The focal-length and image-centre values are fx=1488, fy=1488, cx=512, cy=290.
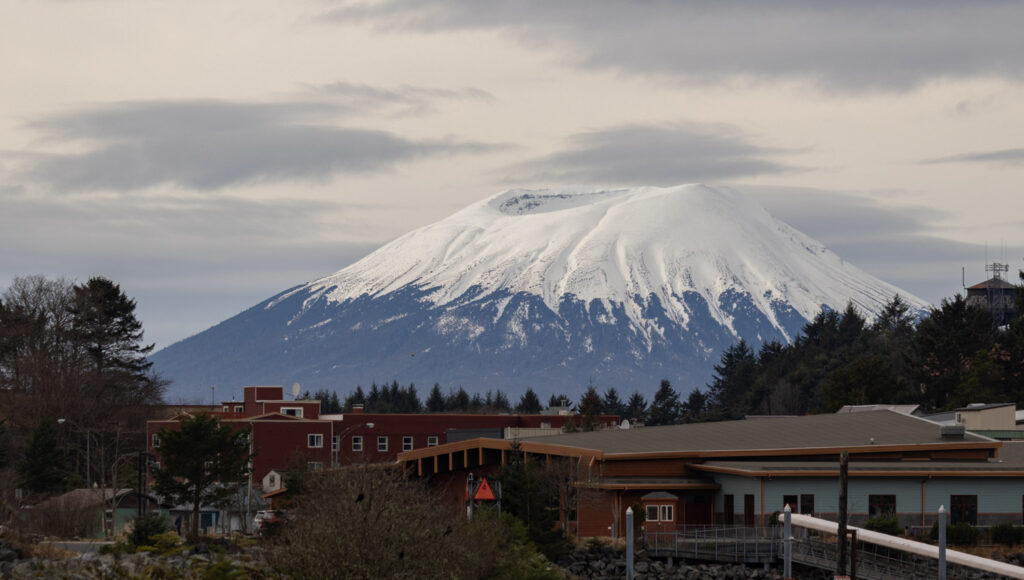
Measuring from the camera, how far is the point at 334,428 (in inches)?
4884

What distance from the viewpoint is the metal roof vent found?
75.6 meters

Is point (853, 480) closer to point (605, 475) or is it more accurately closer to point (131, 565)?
point (605, 475)

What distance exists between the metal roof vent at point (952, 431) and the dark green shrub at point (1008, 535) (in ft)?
34.1

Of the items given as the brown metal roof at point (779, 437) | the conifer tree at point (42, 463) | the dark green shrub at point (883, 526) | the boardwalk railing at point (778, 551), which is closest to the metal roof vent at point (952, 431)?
the brown metal roof at point (779, 437)

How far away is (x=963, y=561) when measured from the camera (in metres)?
56.6

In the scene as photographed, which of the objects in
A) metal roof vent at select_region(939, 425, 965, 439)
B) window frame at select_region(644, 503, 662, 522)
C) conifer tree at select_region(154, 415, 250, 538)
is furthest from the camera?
metal roof vent at select_region(939, 425, 965, 439)

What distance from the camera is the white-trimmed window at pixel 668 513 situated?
231ft

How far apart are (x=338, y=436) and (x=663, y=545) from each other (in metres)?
61.2

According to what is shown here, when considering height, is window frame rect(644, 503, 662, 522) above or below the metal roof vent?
below

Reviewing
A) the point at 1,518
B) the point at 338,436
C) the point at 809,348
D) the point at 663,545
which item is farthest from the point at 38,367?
the point at 809,348

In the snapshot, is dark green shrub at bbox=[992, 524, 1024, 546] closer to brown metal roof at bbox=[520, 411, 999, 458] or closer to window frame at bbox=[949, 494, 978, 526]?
window frame at bbox=[949, 494, 978, 526]

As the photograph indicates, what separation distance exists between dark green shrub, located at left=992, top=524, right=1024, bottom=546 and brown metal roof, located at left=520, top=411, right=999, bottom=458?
9052 mm

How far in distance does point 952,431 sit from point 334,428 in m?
61.2

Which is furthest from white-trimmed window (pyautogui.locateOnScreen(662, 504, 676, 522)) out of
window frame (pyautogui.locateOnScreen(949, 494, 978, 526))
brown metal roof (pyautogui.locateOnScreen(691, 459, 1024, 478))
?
window frame (pyautogui.locateOnScreen(949, 494, 978, 526))
